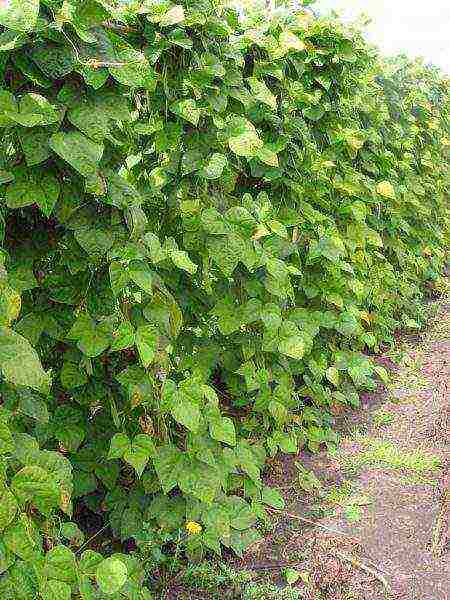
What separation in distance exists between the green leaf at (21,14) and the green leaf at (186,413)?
1.20m

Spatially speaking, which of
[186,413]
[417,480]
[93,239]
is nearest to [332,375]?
[417,480]

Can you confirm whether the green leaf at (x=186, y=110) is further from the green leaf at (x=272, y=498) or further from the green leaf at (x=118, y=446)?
the green leaf at (x=272, y=498)

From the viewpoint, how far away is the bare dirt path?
2713mm

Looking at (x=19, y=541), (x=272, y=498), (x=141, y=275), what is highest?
(x=141, y=275)

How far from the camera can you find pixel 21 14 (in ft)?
5.19

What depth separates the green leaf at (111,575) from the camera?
1.91 m

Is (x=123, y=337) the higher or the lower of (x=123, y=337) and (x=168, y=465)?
the higher

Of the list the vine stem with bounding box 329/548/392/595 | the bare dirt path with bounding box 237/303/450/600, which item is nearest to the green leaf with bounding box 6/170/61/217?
the bare dirt path with bounding box 237/303/450/600

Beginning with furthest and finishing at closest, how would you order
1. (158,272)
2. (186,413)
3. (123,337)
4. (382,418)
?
(382,418) < (158,272) < (186,413) < (123,337)

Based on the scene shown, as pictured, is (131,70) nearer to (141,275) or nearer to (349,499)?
(141,275)

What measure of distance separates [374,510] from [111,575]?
1571 millimetres

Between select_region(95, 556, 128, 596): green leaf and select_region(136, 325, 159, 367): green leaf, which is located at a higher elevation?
select_region(136, 325, 159, 367): green leaf

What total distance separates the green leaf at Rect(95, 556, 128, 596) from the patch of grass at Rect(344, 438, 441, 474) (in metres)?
1.82

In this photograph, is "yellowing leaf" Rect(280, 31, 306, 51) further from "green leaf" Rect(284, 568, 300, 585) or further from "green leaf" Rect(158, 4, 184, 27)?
"green leaf" Rect(284, 568, 300, 585)
